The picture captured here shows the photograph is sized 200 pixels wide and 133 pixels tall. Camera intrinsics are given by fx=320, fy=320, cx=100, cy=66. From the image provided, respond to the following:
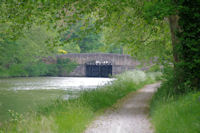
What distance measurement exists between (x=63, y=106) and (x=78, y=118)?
1451mm

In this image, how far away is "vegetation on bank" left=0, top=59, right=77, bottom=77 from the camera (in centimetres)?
4015

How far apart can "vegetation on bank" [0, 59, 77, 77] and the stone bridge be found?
986 millimetres

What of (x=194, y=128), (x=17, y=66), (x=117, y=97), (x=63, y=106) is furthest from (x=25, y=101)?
(x=17, y=66)

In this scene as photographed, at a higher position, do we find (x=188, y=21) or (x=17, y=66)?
(x=188, y=21)

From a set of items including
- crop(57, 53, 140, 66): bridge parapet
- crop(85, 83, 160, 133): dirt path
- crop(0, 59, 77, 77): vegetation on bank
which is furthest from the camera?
crop(57, 53, 140, 66): bridge parapet

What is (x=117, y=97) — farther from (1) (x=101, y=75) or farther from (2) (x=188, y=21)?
(1) (x=101, y=75)

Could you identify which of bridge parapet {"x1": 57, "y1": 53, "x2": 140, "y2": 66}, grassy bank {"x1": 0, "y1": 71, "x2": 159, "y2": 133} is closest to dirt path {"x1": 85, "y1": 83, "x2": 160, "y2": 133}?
grassy bank {"x1": 0, "y1": 71, "x2": 159, "y2": 133}

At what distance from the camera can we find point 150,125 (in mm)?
8078

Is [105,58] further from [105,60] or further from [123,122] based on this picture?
[123,122]

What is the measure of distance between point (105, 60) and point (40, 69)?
35.6 ft

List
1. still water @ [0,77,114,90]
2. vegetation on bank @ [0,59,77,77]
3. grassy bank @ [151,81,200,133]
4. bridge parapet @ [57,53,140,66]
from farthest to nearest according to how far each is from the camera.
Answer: bridge parapet @ [57,53,140,66] → vegetation on bank @ [0,59,77,77] → still water @ [0,77,114,90] → grassy bank @ [151,81,200,133]

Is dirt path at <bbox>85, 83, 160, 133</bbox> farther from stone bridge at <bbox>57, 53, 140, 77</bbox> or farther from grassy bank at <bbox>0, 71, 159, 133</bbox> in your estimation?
stone bridge at <bbox>57, 53, 140, 77</bbox>

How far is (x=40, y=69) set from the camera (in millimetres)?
45938

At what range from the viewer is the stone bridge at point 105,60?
50.8 meters
